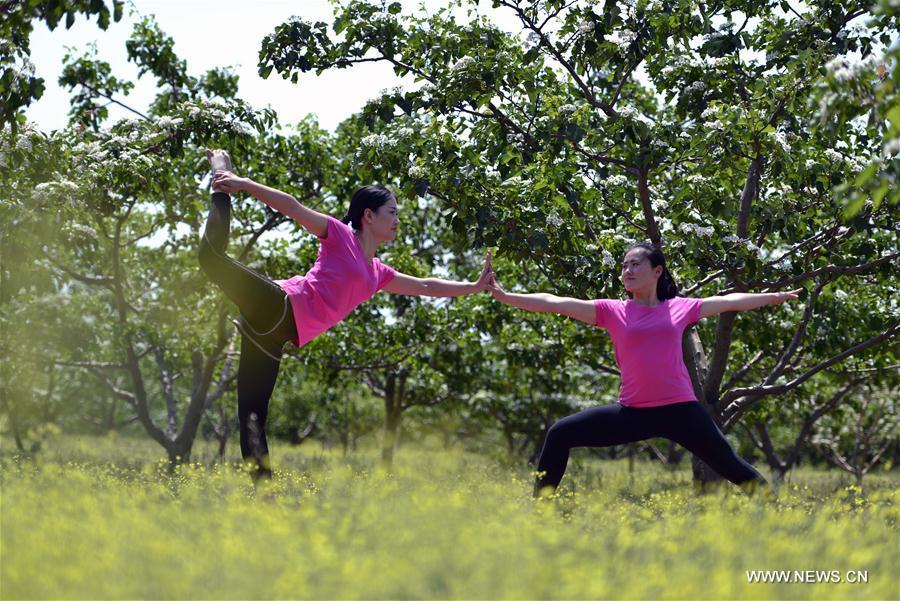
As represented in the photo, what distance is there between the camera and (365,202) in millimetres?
6543

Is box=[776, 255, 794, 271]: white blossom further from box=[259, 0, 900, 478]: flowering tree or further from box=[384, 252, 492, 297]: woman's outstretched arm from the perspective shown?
box=[384, 252, 492, 297]: woman's outstretched arm

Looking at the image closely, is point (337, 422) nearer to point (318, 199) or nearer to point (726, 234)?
point (318, 199)

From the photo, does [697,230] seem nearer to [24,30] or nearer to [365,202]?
[365,202]

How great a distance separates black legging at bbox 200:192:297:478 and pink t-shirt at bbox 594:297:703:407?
2.47 m

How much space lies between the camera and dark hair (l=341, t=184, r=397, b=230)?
653cm

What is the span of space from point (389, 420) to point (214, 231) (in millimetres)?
18527

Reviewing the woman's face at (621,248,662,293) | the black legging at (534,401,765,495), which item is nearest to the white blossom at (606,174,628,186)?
the woman's face at (621,248,662,293)

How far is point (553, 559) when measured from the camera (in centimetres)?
379

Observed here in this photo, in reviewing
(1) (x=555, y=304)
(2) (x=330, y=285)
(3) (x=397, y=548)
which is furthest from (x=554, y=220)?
(3) (x=397, y=548)

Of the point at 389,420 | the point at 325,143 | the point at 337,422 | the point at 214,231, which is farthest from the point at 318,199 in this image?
the point at 337,422

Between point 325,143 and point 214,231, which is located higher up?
point 325,143

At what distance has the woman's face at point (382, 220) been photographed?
6496 mm

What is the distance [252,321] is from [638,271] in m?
2.95

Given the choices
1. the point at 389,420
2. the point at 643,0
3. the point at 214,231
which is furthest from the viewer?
the point at 389,420
